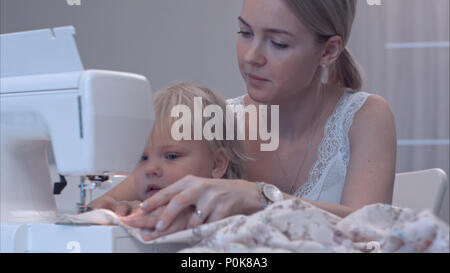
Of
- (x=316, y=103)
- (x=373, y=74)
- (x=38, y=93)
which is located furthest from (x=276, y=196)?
(x=373, y=74)

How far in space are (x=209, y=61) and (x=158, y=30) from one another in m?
0.47

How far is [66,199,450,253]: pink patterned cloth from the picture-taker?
84 centimetres

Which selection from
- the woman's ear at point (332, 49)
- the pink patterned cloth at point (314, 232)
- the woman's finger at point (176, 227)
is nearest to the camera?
the pink patterned cloth at point (314, 232)

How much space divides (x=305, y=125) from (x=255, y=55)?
1.51 ft

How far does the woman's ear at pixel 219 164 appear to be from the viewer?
1680 millimetres

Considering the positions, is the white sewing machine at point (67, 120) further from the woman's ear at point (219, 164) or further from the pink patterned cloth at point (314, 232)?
the woman's ear at point (219, 164)

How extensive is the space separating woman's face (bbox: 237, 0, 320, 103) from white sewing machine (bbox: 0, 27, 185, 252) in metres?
0.55

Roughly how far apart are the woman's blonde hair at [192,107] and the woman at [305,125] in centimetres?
12

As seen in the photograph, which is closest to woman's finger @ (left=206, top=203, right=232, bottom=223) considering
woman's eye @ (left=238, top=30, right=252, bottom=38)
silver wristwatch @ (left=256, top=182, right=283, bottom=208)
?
silver wristwatch @ (left=256, top=182, right=283, bottom=208)

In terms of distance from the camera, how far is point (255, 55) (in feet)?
5.40

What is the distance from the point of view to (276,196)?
3.89 ft

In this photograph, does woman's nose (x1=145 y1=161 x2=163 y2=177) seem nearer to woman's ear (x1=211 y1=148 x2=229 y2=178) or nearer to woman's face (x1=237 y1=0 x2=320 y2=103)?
woman's ear (x1=211 y1=148 x2=229 y2=178)

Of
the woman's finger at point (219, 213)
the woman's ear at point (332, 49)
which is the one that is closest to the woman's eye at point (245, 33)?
the woman's ear at point (332, 49)
